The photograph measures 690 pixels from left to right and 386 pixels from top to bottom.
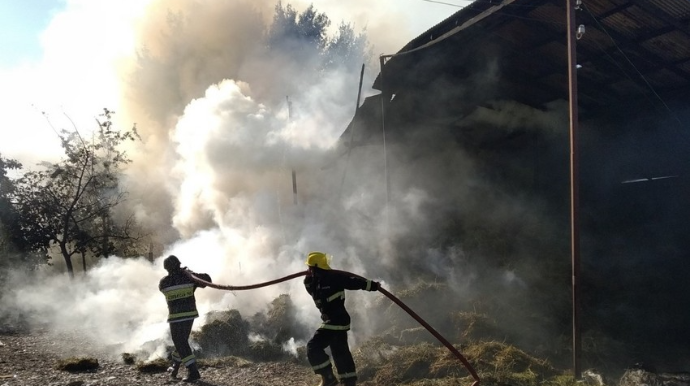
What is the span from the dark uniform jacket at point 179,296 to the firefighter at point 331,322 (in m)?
2.15

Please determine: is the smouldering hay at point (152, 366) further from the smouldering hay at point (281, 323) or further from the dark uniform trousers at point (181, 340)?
the smouldering hay at point (281, 323)

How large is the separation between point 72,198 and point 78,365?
14.5 metres

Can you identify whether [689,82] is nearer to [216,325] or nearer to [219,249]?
[216,325]

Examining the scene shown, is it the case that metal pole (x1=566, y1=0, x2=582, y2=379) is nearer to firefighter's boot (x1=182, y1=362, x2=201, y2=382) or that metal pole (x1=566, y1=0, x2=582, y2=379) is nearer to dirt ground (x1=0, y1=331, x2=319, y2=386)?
dirt ground (x1=0, y1=331, x2=319, y2=386)

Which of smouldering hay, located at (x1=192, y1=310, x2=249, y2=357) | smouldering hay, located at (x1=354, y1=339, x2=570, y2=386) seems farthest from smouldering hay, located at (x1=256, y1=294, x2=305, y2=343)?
smouldering hay, located at (x1=354, y1=339, x2=570, y2=386)

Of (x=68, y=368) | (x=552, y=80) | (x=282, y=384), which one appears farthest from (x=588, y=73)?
(x=68, y=368)

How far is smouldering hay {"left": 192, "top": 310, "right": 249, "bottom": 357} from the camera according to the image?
825 cm

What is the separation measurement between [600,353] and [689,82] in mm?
7795

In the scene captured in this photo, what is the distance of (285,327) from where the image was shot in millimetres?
8758

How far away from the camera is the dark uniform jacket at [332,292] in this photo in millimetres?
5809

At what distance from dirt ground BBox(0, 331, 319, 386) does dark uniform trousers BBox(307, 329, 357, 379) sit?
41.4 inches

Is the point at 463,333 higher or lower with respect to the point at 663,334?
higher

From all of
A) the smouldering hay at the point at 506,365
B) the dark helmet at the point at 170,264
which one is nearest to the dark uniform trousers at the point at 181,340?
the dark helmet at the point at 170,264

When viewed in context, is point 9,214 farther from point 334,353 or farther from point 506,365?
point 506,365
